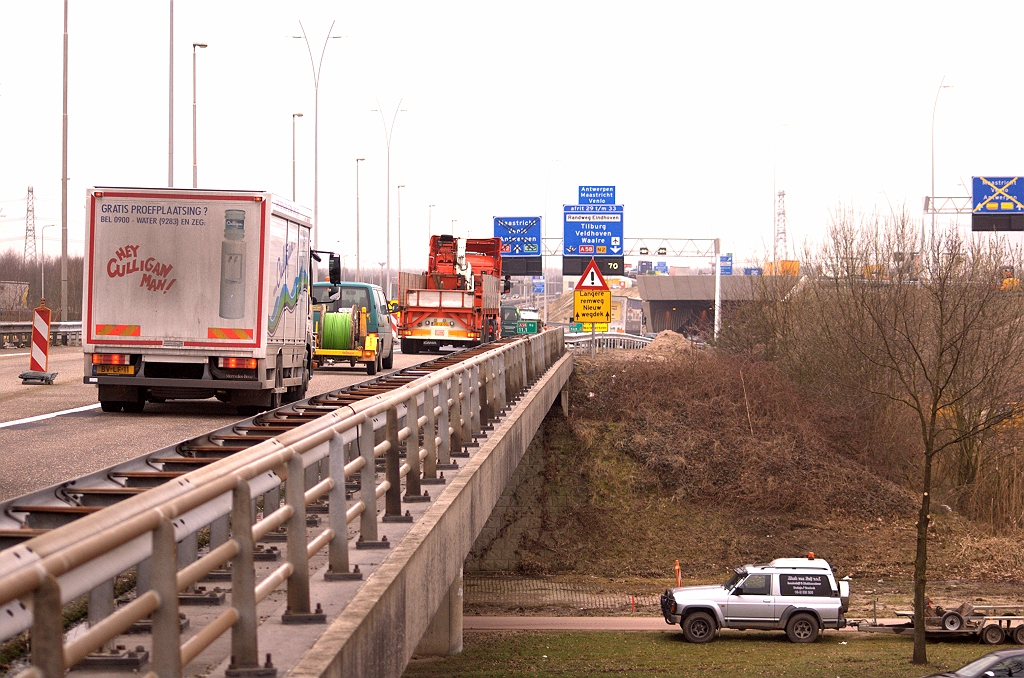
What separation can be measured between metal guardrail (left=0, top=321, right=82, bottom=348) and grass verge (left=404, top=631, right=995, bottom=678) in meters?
21.1

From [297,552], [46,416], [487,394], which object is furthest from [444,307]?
[297,552]

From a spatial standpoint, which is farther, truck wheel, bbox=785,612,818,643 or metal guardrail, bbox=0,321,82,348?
metal guardrail, bbox=0,321,82,348

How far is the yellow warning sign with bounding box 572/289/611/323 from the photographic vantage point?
3114 cm

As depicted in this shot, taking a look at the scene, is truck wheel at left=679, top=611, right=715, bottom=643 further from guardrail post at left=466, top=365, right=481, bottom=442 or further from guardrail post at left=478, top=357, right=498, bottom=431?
guardrail post at left=466, top=365, right=481, bottom=442

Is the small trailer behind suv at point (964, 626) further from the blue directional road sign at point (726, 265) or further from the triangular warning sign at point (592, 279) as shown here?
the blue directional road sign at point (726, 265)

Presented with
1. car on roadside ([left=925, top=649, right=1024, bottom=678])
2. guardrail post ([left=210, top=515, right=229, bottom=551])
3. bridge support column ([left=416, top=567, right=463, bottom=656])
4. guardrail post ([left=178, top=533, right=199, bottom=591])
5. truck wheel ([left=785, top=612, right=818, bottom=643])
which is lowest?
truck wheel ([left=785, top=612, right=818, bottom=643])

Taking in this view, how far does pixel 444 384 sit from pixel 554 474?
3082 cm

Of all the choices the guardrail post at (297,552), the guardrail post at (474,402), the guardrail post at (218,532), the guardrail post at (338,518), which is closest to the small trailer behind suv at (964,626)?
the guardrail post at (474,402)

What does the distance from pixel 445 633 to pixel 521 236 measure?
4616cm

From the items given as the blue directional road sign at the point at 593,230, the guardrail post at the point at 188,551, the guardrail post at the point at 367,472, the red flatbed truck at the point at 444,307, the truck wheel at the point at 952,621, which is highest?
the blue directional road sign at the point at 593,230

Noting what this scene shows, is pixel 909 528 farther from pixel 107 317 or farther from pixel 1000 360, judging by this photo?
pixel 107 317

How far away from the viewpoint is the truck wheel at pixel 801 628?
1123 inches

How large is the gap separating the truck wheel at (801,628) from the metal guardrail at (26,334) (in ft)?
86.8

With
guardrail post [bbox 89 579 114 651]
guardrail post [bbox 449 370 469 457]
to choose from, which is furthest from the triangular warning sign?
guardrail post [bbox 89 579 114 651]
